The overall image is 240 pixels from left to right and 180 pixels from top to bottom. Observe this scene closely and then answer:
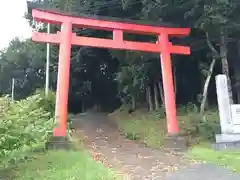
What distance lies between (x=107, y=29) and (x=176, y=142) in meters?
4.88

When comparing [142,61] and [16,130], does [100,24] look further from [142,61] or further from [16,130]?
[16,130]

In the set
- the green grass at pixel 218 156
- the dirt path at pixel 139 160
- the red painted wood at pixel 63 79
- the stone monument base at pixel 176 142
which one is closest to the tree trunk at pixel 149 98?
the dirt path at pixel 139 160

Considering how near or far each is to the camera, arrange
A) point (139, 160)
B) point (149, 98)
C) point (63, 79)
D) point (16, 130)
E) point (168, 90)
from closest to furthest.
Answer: point (16, 130), point (139, 160), point (63, 79), point (168, 90), point (149, 98)

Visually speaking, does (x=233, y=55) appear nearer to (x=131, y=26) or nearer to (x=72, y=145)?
(x=131, y=26)

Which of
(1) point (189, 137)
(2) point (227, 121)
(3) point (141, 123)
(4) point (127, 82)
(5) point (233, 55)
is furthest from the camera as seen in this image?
(4) point (127, 82)

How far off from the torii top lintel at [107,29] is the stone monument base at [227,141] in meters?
4.02

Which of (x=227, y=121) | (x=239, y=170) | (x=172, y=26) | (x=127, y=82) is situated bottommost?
(x=239, y=170)

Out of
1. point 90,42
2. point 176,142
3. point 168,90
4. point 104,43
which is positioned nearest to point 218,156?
point 176,142

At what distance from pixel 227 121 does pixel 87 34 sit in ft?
40.1

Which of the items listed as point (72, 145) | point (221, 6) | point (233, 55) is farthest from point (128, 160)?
point (233, 55)

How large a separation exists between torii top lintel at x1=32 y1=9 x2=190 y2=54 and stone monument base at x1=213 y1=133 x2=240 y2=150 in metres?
4.02

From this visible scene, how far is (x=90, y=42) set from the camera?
479 inches

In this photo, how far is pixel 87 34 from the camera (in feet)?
69.6

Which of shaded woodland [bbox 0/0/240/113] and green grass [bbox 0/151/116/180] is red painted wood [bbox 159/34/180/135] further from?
green grass [bbox 0/151/116/180]
